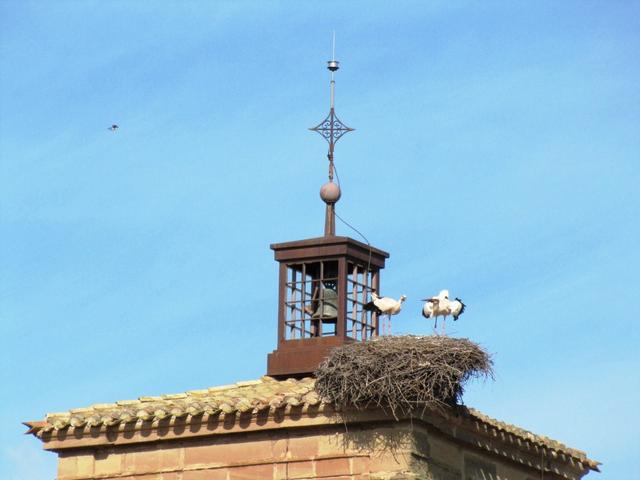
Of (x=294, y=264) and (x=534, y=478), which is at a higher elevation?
(x=294, y=264)

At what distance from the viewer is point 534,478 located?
82.3 feet

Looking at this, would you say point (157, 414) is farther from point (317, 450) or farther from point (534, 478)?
point (534, 478)

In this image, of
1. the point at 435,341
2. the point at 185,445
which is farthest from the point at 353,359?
the point at 185,445

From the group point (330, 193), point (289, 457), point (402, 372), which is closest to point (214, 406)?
point (289, 457)

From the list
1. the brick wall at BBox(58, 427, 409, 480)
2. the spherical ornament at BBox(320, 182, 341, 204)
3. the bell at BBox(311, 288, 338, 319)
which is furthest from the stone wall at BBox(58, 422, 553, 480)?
the spherical ornament at BBox(320, 182, 341, 204)

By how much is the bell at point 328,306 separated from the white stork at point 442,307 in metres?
1.83

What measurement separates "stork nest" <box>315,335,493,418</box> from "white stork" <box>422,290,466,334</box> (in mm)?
1069

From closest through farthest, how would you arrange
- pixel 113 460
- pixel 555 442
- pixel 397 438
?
1. pixel 397 438
2. pixel 113 460
3. pixel 555 442

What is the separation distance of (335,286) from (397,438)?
12.2ft

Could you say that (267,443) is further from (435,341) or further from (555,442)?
(555,442)

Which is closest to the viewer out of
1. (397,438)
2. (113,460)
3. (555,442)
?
(397,438)

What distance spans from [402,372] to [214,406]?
235 centimetres

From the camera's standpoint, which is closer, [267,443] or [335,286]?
[267,443]

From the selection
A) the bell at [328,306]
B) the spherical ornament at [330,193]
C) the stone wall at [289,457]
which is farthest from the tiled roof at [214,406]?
the spherical ornament at [330,193]
